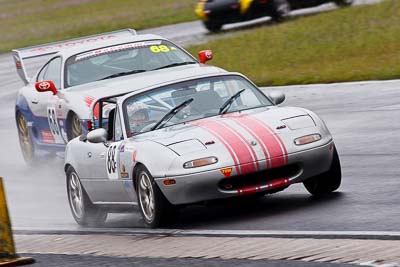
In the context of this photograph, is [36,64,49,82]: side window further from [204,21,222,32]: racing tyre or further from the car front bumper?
[204,21,222,32]: racing tyre

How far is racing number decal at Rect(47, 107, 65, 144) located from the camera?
15133 millimetres

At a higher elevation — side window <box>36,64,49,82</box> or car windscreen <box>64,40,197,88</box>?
car windscreen <box>64,40,197,88</box>

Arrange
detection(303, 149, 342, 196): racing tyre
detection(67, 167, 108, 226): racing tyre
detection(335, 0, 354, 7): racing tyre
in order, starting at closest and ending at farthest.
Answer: detection(303, 149, 342, 196): racing tyre < detection(67, 167, 108, 226): racing tyre < detection(335, 0, 354, 7): racing tyre

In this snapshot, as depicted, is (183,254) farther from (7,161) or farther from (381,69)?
(381,69)

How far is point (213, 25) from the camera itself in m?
31.2

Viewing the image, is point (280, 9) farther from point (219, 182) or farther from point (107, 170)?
point (219, 182)

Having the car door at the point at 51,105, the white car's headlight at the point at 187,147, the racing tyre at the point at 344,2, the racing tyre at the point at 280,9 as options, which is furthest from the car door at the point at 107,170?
the racing tyre at the point at 344,2

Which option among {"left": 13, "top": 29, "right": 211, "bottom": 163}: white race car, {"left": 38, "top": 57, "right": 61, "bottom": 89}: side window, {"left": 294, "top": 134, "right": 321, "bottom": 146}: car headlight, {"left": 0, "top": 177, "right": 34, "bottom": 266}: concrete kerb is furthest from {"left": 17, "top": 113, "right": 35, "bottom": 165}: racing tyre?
{"left": 0, "top": 177, "right": 34, "bottom": 266}: concrete kerb

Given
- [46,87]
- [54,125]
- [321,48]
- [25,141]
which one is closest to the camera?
[46,87]

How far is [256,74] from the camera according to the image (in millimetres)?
22047

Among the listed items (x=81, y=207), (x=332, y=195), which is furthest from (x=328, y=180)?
(x=81, y=207)

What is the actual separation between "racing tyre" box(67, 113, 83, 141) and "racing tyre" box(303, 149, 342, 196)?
478 cm

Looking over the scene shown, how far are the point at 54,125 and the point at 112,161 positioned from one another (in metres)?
4.91

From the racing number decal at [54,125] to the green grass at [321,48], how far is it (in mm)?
5546
